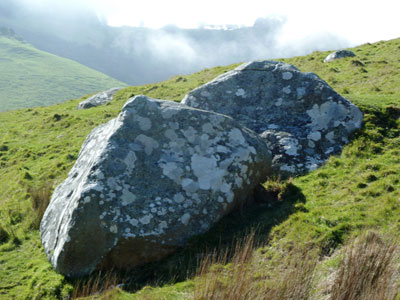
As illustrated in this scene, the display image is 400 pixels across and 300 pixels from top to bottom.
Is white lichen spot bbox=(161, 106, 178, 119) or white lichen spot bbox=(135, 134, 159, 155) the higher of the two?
white lichen spot bbox=(161, 106, 178, 119)

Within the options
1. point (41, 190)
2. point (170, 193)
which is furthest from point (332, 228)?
point (41, 190)

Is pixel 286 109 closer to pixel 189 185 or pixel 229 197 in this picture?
pixel 229 197

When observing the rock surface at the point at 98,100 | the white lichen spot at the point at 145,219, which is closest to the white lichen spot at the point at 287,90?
the white lichen spot at the point at 145,219

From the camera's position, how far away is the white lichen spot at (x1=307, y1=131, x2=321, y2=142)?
9656mm

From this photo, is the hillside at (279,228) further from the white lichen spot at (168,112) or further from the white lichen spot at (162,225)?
the white lichen spot at (168,112)

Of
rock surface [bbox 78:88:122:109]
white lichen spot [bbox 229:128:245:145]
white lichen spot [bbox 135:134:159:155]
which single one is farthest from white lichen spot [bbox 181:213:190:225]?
rock surface [bbox 78:88:122:109]

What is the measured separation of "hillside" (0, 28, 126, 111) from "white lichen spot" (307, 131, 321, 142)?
68136mm

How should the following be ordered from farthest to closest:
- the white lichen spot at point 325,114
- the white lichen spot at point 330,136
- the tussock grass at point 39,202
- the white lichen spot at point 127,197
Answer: the white lichen spot at point 325,114 < the white lichen spot at point 330,136 < the tussock grass at point 39,202 < the white lichen spot at point 127,197

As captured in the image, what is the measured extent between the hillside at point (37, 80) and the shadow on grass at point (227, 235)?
2712 inches

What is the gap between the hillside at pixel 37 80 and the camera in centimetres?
7775

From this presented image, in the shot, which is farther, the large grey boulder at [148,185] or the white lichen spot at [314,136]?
the white lichen spot at [314,136]

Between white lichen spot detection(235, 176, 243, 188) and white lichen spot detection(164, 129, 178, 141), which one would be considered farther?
white lichen spot detection(164, 129, 178, 141)

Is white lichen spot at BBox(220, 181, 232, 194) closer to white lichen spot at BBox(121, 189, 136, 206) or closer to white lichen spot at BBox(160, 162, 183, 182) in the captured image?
white lichen spot at BBox(160, 162, 183, 182)

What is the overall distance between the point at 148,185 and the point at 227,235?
188cm
